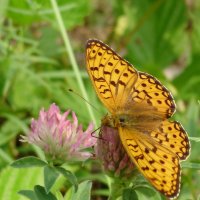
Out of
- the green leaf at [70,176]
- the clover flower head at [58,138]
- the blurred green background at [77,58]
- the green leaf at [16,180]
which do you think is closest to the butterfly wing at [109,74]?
the clover flower head at [58,138]

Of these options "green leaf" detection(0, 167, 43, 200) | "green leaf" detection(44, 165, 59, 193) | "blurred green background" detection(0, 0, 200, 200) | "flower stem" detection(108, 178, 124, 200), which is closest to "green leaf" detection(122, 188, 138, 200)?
"flower stem" detection(108, 178, 124, 200)

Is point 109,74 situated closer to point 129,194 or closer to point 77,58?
point 129,194

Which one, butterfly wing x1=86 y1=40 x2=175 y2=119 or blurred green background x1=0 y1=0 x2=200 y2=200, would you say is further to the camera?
blurred green background x1=0 y1=0 x2=200 y2=200

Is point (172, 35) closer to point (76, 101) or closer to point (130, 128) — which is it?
point (76, 101)

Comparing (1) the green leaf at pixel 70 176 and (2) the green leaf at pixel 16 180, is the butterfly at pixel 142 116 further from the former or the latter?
(2) the green leaf at pixel 16 180

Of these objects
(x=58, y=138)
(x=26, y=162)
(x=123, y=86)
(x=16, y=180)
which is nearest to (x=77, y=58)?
(x=16, y=180)

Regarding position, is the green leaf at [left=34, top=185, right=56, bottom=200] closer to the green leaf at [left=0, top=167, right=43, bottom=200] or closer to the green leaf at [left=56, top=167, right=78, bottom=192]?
the green leaf at [left=56, top=167, right=78, bottom=192]
